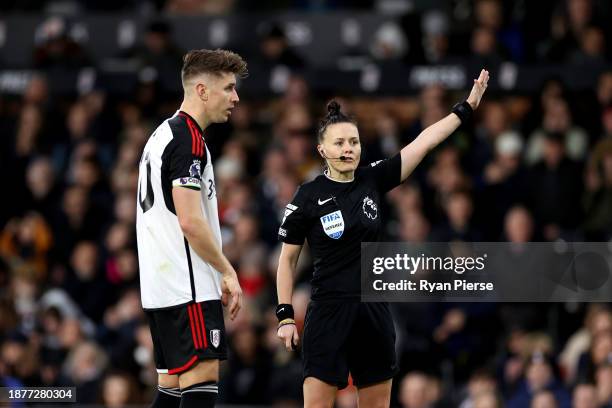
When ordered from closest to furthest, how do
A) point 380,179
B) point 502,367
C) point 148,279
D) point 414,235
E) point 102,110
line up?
point 148,279, point 380,179, point 502,367, point 414,235, point 102,110

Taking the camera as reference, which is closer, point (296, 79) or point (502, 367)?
point (502, 367)

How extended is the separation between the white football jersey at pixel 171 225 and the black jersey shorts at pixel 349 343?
2.30 ft

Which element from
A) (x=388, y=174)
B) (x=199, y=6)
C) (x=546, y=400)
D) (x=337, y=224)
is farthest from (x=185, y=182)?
(x=199, y=6)

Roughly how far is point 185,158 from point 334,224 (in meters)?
0.99

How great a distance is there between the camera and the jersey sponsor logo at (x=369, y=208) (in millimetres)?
7562

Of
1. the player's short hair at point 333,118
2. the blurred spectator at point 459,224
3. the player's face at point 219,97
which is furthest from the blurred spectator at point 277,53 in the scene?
the player's face at point 219,97

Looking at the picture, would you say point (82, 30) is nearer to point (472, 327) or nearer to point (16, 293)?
point (16, 293)

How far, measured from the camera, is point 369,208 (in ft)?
24.9

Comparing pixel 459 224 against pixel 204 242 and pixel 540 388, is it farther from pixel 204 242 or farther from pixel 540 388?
pixel 204 242

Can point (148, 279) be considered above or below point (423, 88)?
below

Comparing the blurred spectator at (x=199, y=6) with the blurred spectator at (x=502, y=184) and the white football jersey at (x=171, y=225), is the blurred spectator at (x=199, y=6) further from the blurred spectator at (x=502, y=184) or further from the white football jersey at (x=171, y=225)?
the white football jersey at (x=171, y=225)

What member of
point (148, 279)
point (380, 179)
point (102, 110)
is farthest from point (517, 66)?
point (148, 279)

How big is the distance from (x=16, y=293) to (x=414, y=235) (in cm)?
437

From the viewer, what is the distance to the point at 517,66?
13766 millimetres
